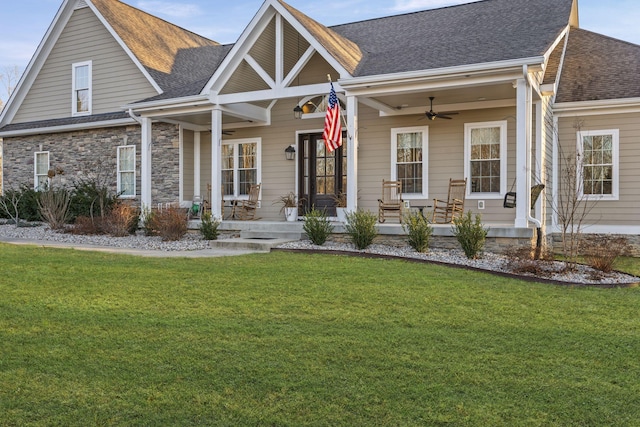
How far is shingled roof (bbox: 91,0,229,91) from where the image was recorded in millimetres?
15789

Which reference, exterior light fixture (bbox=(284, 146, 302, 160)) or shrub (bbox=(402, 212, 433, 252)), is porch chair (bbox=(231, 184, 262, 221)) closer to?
exterior light fixture (bbox=(284, 146, 302, 160))

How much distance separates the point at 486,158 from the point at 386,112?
7.93 ft

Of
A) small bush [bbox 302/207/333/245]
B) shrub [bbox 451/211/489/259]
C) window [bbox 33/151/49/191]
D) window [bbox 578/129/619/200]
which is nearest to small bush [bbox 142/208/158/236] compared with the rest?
small bush [bbox 302/207/333/245]

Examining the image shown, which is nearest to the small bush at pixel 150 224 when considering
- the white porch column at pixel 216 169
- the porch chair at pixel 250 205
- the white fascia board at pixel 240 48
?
the white porch column at pixel 216 169

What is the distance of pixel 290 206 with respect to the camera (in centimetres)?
1351

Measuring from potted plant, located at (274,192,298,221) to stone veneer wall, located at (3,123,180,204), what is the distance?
3254 mm

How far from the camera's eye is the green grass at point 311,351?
3176 mm

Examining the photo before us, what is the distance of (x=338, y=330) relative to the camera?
4.66 m

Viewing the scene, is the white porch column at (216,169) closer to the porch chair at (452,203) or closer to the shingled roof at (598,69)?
the porch chair at (452,203)

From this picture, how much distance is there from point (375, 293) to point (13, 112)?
1671 centimetres

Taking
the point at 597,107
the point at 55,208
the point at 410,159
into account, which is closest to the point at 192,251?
the point at 410,159

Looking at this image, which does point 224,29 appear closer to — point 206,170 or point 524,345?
point 206,170

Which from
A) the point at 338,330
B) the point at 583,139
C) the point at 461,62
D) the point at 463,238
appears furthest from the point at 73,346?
the point at 583,139

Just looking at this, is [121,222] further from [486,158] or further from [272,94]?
[486,158]
